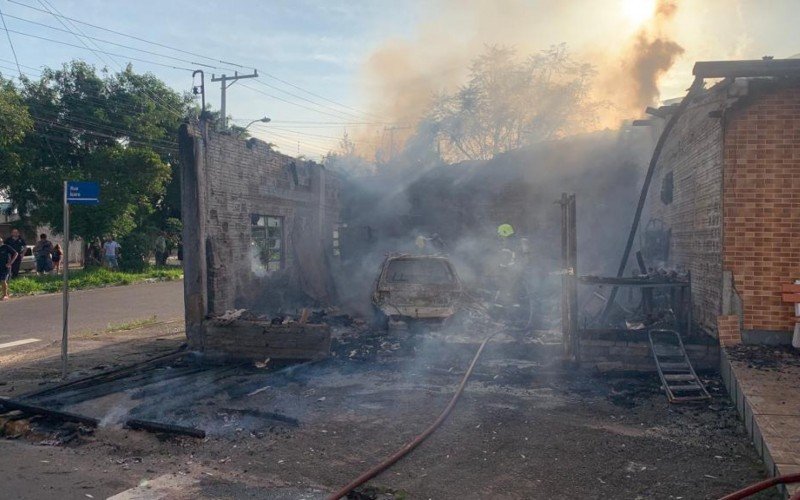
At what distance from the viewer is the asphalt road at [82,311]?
35.2ft

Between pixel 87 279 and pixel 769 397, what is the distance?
19.9 m

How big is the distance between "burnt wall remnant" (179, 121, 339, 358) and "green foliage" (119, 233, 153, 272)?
38.9 feet

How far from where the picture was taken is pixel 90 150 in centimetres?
2402

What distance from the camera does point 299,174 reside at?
45.5 feet

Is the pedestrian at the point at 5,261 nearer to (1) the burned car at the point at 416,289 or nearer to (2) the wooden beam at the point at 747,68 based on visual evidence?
(1) the burned car at the point at 416,289

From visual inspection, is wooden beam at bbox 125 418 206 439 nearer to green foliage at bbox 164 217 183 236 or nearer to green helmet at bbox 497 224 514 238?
green helmet at bbox 497 224 514 238

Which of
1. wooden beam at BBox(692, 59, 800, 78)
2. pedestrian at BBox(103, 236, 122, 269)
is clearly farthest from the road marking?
pedestrian at BBox(103, 236, 122, 269)

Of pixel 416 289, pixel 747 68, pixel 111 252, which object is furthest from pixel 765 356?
pixel 111 252

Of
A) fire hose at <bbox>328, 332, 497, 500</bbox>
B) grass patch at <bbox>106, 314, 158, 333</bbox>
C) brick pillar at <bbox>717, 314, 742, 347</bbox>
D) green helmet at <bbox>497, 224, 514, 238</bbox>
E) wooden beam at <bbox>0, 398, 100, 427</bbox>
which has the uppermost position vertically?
green helmet at <bbox>497, 224, 514, 238</bbox>

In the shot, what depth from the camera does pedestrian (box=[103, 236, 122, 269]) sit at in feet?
71.9

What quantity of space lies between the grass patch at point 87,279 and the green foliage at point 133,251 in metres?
0.48

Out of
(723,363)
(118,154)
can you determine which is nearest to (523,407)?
(723,363)

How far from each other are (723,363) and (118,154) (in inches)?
880

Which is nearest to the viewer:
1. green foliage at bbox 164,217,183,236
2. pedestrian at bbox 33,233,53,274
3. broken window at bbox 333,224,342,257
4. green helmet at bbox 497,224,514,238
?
broken window at bbox 333,224,342,257
